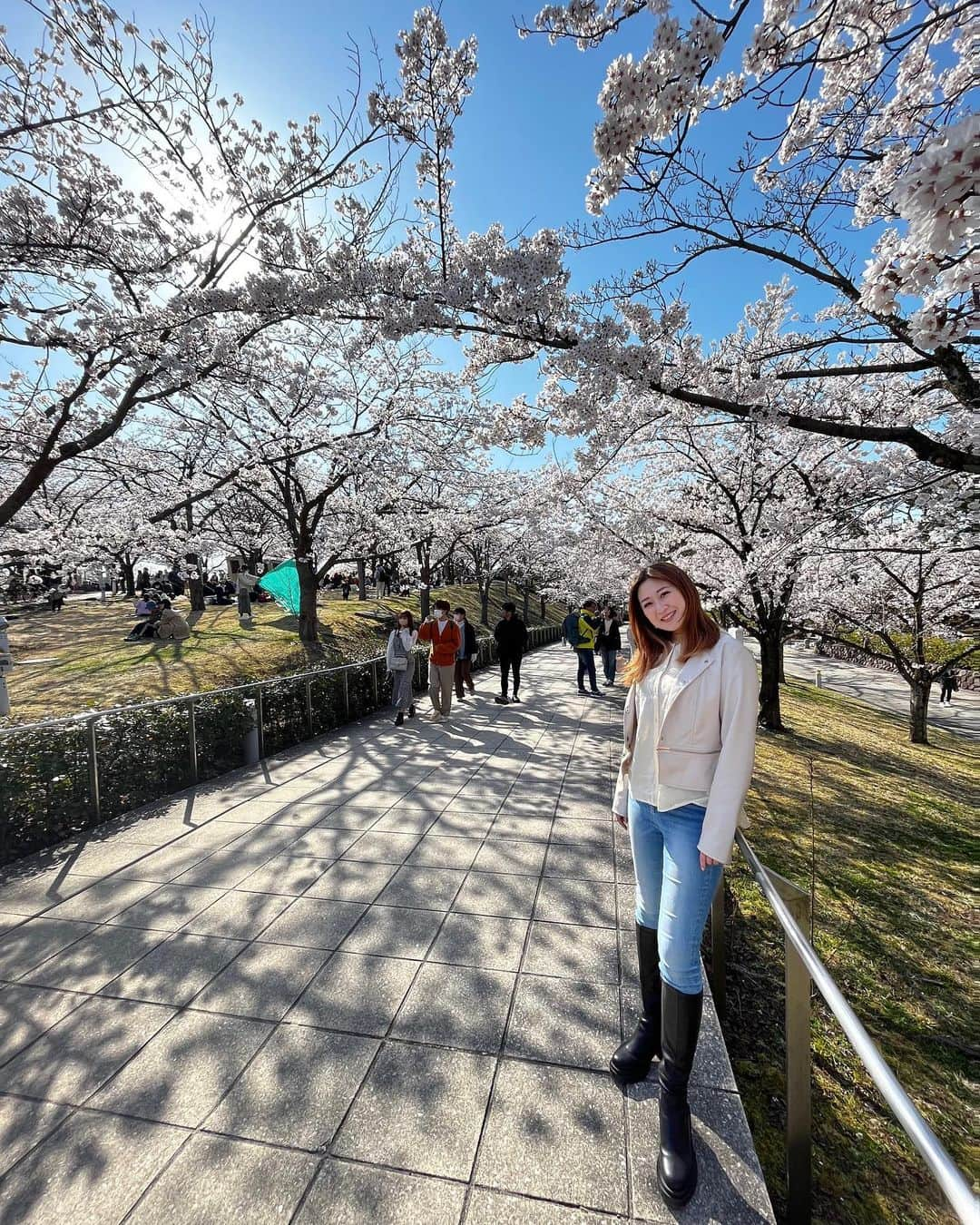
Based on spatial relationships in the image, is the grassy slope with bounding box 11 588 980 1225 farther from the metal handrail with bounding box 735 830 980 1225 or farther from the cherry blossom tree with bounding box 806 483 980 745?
the cherry blossom tree with bounding box 806 483 980 745

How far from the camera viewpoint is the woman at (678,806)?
1793mm

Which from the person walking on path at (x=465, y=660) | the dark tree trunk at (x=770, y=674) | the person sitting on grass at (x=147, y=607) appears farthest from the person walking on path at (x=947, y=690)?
the person sitting on grass at (x=147, y=607)

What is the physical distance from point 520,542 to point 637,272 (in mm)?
24778

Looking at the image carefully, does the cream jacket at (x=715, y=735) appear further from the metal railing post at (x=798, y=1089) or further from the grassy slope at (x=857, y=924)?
the grassy slope at (x=857, y=924)

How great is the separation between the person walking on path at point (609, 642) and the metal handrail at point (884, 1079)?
34.4 ft

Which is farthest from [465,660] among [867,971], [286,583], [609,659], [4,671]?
[867,971]

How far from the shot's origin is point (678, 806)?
1.94 meters

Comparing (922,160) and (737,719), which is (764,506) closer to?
(922,160)

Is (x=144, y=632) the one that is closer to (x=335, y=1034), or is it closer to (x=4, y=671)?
(x=4, y=671)

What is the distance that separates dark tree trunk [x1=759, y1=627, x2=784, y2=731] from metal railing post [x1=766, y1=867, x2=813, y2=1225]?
10427 millimetres

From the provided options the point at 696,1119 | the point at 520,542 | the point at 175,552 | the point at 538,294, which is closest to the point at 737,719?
the point at 696,1119

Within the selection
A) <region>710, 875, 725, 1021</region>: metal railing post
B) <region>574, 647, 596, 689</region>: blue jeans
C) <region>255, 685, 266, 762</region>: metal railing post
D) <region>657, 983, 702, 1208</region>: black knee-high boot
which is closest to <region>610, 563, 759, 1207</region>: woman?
<region>657, 983, 702, 1208</region>: black knee-high boot

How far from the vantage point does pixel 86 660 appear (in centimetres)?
1345

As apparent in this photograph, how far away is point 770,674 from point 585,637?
407cm
